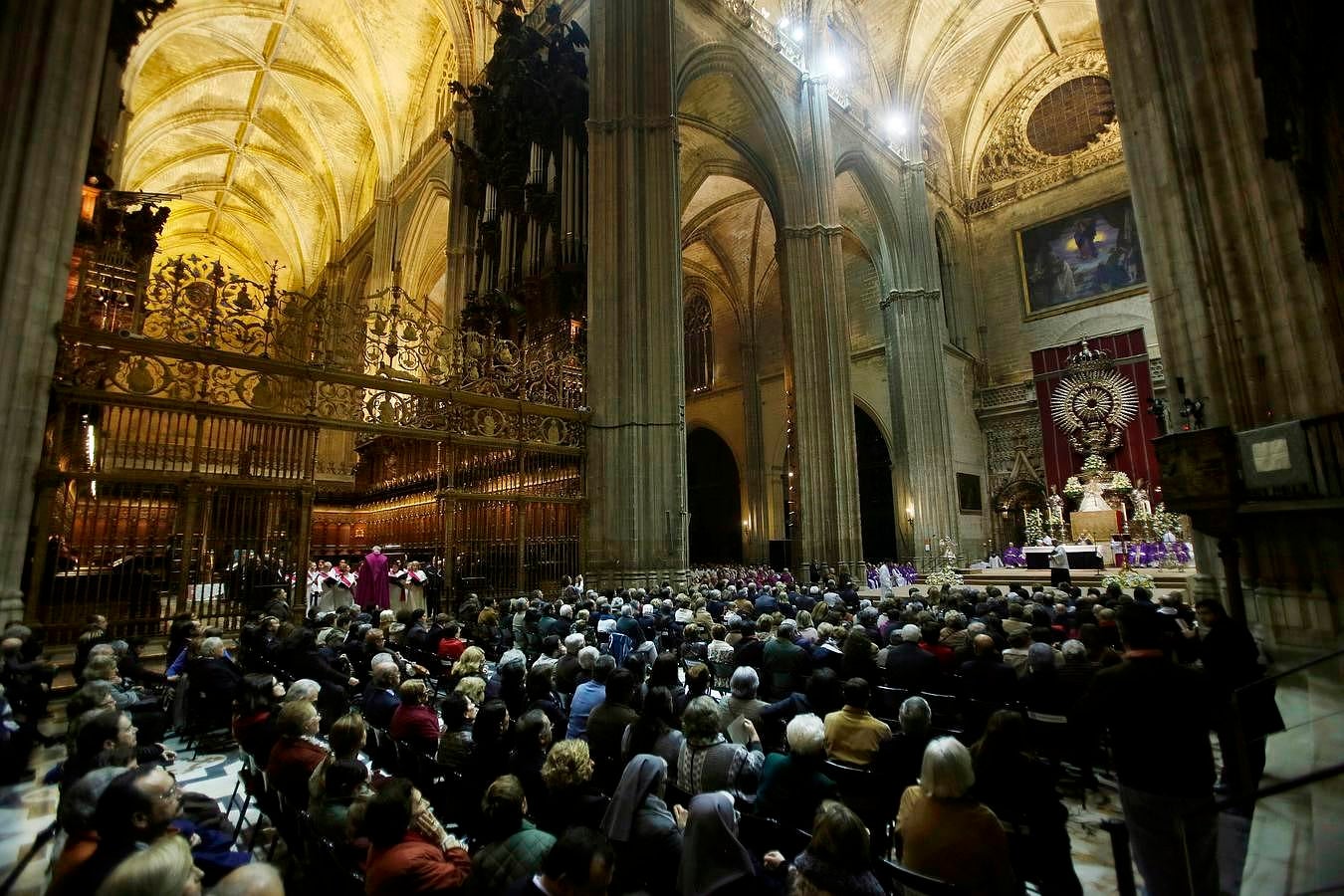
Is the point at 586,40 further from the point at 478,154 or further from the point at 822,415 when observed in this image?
the point at 822,415

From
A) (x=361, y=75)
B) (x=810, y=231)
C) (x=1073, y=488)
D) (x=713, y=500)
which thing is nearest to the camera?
(x=810, y=231)

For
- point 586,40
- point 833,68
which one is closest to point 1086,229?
point 833,68

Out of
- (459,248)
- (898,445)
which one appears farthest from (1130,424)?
(459,248)

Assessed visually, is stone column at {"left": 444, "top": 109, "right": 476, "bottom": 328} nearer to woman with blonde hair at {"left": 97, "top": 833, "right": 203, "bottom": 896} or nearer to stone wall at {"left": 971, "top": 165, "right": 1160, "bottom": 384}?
woman with blonde hair at {"left": 97, "top": 833, "right": 203, "bottom": 896}

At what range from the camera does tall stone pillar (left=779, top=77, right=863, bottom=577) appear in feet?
46.8

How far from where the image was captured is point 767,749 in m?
3.30

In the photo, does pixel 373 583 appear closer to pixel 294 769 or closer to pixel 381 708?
pixel 381 708

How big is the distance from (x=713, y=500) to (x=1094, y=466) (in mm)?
12249

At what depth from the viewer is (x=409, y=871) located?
178 cm

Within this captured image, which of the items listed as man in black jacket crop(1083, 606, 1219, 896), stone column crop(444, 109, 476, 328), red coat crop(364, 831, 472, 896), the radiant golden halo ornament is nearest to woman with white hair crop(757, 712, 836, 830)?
man in black jacket crop(1083, 606, 1219, 896)

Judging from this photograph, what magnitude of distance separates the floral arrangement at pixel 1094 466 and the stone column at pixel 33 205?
21.0 meters

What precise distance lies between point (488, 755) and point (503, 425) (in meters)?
7.54

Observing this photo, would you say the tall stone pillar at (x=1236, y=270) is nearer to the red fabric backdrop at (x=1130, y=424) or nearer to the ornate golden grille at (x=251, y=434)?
the ornate golden grille at (x=251, y=434)

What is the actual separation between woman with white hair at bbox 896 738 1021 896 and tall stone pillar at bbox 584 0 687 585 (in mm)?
7938
